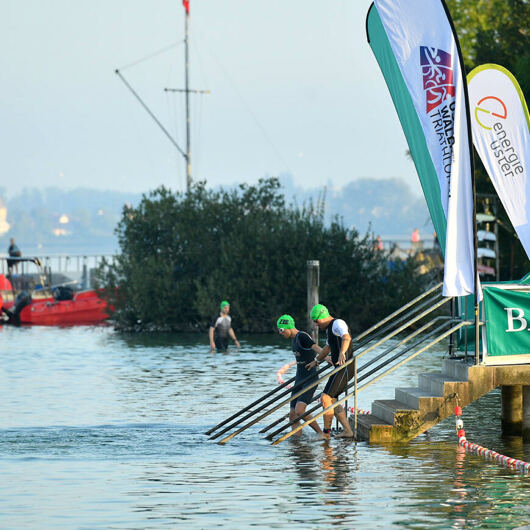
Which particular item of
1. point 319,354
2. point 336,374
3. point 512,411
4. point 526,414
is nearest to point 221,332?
point 512,411

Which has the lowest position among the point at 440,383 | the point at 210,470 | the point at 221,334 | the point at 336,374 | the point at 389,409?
the point at 210,470

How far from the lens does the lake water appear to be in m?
14.3

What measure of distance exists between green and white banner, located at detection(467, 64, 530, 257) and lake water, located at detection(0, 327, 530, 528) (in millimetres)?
3744

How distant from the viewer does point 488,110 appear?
20.9 m

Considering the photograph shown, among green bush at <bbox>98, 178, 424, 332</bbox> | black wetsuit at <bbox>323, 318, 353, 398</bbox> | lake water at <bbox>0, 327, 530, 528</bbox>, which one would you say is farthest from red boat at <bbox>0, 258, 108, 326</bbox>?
black wetsuit at <bbox>323, 318, 353, 398</bbox>

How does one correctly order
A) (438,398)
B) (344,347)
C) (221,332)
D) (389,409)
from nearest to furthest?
(344,347) < (438,398) < (389,409) < (221,332)

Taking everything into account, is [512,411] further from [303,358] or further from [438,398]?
[303,358]

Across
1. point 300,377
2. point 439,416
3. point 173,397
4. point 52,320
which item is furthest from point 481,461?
point 52,320

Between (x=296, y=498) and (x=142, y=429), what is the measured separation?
7.37 meters

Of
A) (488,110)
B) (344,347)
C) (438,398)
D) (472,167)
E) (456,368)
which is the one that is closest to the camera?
(472,167)

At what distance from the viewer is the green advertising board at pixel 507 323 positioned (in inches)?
768

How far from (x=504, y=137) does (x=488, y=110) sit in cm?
58

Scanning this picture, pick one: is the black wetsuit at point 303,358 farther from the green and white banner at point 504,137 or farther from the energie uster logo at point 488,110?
the energie uster logo at point 488,110

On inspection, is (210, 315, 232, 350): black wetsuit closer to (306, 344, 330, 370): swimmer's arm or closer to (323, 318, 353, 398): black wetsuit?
(306, 344, 330, 370): swimmer's arm
